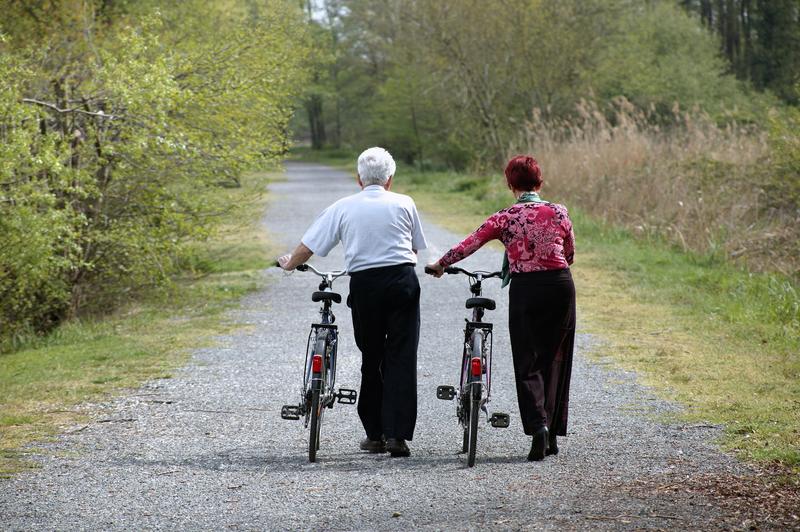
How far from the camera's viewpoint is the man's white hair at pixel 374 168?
671 cm

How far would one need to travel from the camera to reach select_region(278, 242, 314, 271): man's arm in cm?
676

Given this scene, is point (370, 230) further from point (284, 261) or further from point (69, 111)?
point (69, 111)

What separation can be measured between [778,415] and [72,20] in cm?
1285

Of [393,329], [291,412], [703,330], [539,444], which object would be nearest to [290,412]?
[291,412]

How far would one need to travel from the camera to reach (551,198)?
23609 mm

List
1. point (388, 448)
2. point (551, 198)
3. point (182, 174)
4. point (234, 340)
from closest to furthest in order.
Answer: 1. point (388, 448)
2. point (234, 340)
3. point (182, 174)
4. point (551, 198)

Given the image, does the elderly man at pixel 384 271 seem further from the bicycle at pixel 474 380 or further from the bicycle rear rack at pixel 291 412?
the bicycle rear rack at pixel 291 412

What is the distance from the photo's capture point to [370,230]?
663 cm

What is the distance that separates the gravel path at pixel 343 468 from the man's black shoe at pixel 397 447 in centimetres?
7

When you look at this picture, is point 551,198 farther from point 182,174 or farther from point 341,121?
point 341,121

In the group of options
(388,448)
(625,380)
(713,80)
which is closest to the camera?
(388,448)

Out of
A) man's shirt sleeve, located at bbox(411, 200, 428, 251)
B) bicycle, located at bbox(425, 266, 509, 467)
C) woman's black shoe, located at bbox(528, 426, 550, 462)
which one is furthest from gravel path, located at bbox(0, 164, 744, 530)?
man's shirt sleeve, located at bbox(411, 200, 428, 251)

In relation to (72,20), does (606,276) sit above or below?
below

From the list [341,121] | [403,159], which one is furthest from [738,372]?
[341,121]
